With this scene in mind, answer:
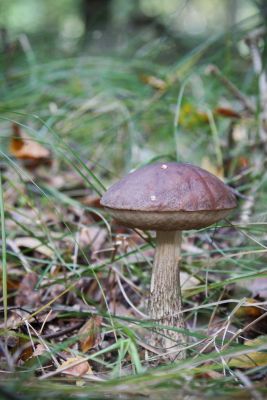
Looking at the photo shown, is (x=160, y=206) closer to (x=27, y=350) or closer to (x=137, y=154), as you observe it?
(x=27, y=350)

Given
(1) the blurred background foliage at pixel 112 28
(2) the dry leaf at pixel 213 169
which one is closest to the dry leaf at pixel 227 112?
(2) the dry leaf at pixel 213 169

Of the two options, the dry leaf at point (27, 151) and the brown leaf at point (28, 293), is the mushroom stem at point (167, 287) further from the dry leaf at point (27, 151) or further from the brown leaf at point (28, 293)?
the dry leaf at point (27, 151)

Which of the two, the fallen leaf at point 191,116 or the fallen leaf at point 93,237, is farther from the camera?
the fallen leaf at point 191,116

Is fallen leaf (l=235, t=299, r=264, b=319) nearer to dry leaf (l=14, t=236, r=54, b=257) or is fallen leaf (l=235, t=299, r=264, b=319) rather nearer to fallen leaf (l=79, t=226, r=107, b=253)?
fallen leaf (l=79, t=226, r=107, b=253)

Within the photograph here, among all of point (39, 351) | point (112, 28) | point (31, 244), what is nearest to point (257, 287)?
point (39, 351)

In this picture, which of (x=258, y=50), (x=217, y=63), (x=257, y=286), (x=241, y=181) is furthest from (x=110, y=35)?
(x=257, y=286)

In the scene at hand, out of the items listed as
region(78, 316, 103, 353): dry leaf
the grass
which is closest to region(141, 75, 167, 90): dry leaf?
the grass

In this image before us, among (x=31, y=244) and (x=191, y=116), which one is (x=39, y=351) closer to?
(x=31, y=244)
